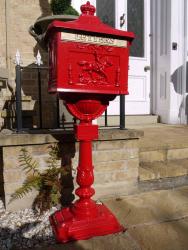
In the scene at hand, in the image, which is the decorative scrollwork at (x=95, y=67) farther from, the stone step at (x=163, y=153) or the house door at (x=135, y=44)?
the house door at (x=135, y=44)

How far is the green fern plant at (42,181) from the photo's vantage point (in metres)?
2.18

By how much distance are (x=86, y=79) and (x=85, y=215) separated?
0.97m

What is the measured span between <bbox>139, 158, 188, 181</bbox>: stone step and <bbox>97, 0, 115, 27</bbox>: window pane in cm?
282

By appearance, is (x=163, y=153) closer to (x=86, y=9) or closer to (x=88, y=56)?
(x=88, y=56)

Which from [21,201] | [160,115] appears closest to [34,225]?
[21,201]

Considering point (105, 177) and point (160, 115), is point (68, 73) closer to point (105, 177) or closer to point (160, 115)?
point (105, 177)

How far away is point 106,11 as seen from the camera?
452 cm

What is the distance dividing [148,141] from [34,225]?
162cm

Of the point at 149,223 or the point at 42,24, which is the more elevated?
the point at 42,24

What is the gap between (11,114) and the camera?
341 cm

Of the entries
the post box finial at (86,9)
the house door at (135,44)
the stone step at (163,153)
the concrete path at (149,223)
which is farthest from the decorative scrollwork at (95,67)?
the house door at (135,44)

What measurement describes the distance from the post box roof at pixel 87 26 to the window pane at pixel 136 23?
3.25m

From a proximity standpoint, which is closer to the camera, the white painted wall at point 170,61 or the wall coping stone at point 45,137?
the wall coping stone at point 45,137

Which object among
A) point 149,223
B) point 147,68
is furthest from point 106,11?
point 149,223
